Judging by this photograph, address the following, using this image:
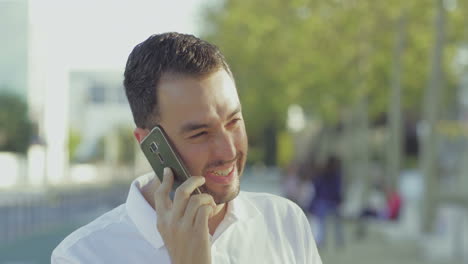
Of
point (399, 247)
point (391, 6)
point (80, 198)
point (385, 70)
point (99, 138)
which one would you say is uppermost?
point (391, 6)

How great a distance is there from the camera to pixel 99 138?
102 meters

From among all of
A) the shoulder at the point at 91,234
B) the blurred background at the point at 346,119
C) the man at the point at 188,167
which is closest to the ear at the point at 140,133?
the man at the point at 188,167

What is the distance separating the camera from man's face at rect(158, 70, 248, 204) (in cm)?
253

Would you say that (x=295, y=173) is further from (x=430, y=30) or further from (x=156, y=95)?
(x=156, y=95)

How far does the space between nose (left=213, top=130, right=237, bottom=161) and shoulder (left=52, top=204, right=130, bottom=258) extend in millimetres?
331

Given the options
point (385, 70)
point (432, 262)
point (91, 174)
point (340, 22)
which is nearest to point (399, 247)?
point (432, 262)

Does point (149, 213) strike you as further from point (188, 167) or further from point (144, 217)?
point (188, 167)

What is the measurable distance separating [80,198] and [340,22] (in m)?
Answer: 11.0

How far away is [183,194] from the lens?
2.49 meters

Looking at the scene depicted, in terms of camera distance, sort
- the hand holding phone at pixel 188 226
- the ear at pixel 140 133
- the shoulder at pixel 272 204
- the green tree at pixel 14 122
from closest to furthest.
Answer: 1. the hand holding phone at pixel 188 226
2. the ear at pixel 140 133
3. the shoulder at pixel 272 204
4. the green tree at pixel 14 122

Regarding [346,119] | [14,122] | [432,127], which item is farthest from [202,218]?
[14,122]

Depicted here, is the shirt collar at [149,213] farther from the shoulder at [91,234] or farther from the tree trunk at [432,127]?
the tree trunk at [432,127]

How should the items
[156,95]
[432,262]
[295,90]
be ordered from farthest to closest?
[295,90], [432,262], [156,95]

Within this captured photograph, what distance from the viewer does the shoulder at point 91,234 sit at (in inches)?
103
